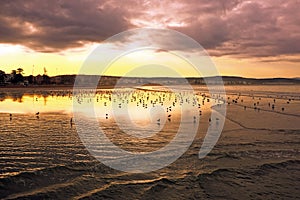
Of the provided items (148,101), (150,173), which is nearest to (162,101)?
(148,101)

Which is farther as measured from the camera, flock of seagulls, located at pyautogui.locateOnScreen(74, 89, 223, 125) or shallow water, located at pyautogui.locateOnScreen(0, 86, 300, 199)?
flock of seagulls, located at pyautogui.locateOnScreen(74, 89, 223, 125)

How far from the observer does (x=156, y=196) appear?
10414 millimetres

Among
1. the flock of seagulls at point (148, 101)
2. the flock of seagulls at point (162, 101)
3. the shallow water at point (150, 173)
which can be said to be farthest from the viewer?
the flock of seagulls at point (148, 101)

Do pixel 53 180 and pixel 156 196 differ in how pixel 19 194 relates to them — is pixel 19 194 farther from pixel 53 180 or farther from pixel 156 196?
pixel 156 196

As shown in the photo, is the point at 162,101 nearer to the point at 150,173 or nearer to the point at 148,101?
the point at 148,101

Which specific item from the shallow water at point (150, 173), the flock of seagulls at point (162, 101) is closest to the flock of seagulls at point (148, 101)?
the flock of seagulls at point (162, 101)

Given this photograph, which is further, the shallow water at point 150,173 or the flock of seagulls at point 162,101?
the flock of seagulls at point 162,101

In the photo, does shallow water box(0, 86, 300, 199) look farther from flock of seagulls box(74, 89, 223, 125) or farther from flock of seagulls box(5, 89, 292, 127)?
flock of seagulls box(74, 89, 223, 125)

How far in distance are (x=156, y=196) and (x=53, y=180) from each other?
4134 mm

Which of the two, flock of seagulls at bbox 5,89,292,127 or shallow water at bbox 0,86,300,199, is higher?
flock of seagulls at bbox 5,89,292,127

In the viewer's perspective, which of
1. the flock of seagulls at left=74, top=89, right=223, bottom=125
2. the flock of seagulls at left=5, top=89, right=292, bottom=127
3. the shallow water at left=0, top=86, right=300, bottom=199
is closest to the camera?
the shallow water at left=0, top=86, right=300, bottom=199

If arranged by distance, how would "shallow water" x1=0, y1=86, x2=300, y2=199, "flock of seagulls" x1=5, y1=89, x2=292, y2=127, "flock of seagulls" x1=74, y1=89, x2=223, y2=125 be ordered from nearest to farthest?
"shallow water" x1=0, y1=86, x2=300, y2=199
"flock of seagulls" x1=5, y1=89, x2=292, y2=127
"flock of seagulls" x1=74, y1=89, x2=223, y2=125

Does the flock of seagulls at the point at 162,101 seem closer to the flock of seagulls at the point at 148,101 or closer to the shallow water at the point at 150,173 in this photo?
the flock of seagulls at the point at 148,101

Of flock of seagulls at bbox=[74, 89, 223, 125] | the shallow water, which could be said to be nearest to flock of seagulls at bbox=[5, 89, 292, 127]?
flock of seagulls at bbox=[74, 89, 223, 125]
